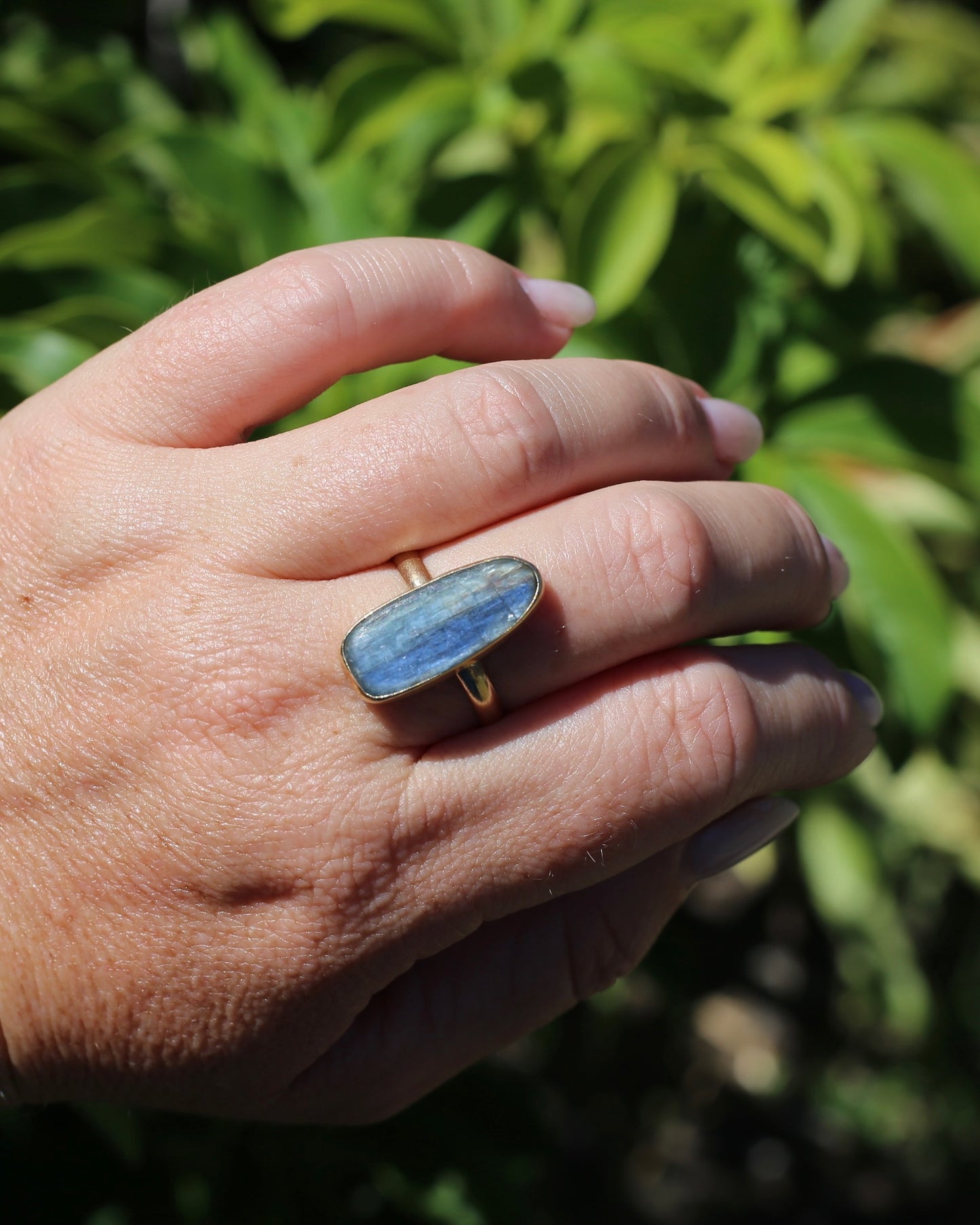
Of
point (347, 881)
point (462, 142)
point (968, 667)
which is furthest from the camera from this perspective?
point (968, 667)

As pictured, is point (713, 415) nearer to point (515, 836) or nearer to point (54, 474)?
point (515, 836)

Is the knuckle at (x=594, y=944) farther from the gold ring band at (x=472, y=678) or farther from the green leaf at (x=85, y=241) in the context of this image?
the green leaf at (x=85, y=241)

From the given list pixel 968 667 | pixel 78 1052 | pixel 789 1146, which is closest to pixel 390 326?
pixel 78 1052

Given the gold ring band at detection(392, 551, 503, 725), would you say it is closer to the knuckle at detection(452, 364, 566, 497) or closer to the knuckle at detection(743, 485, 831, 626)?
the knuckle at detection(452, 364, 566, 497)

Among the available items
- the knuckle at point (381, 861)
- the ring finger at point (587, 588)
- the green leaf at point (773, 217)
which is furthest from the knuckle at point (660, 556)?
the green leaf at point (773, 217)

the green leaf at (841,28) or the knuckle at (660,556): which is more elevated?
the green leaf at (841,28)

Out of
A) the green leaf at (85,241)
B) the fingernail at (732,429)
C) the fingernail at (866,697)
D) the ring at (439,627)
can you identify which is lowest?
the fingernail at (866,697)

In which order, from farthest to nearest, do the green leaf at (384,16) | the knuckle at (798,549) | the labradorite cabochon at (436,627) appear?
the green leaf at (384,16) < the knuckle at (798,549) < the labradorite cabochon at (436,627)
